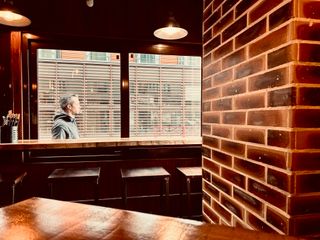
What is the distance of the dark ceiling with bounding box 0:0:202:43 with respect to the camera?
325 cm

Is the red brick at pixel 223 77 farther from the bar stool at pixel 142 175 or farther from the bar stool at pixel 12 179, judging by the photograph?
the bar stool at pixel 12 179

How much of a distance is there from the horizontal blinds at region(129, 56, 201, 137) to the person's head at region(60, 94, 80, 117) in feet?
2.48

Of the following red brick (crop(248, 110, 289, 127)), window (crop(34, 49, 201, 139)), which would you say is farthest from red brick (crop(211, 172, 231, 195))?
window (crop(34, 49, 201, 139))

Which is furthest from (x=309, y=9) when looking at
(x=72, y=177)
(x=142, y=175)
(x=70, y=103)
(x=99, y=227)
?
(x=70, y=103)

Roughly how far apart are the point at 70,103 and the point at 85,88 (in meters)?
0.34

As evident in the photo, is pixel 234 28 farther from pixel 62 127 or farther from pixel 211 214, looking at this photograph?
pixel 62 127

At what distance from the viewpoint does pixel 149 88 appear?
12.9 ft

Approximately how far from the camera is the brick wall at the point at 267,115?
0.96 metres

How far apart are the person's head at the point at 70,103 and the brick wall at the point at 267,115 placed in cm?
256

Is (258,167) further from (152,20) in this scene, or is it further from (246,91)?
(152,20)

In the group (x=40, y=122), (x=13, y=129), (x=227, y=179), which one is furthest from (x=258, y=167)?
(x=40, y=122)

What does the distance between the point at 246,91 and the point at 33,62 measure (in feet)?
10.1

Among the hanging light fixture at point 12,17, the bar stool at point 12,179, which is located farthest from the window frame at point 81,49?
the bar stool at point 12,179

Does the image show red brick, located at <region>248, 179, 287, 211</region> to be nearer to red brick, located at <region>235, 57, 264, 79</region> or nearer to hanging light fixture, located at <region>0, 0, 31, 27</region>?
red brick, located at <region>235, 57, 264, 79</region>
